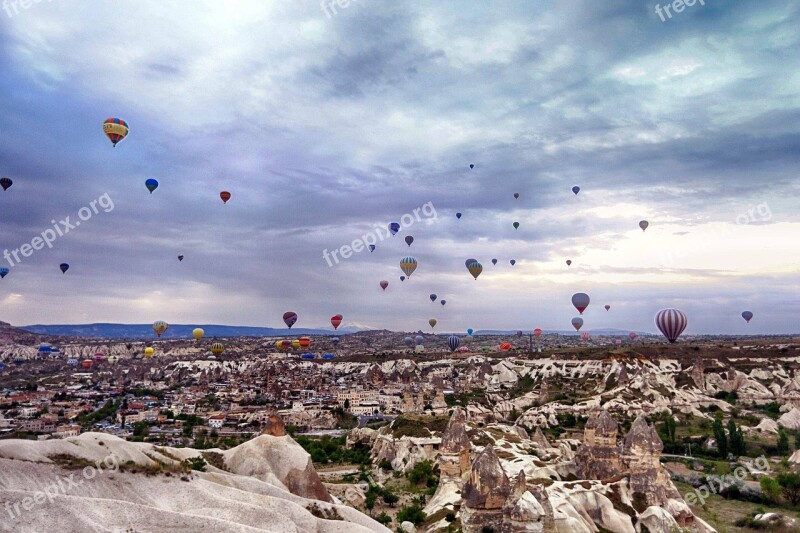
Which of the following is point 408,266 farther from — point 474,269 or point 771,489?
point 771,489

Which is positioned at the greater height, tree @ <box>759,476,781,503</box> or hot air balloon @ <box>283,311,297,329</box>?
hot air balloon @ <box>283,311,297,329</box>

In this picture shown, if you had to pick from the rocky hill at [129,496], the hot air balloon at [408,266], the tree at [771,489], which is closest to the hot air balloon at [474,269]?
the hot air balloon at [408,266]

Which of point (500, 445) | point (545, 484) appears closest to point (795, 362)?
point (500, 445)

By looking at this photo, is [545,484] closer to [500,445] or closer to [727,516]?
[500,445]

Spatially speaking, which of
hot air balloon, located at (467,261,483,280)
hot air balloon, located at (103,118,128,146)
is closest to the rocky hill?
hot air balloon, located at (103,118,128,146)

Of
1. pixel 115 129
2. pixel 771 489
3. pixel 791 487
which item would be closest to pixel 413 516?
pixel 771 489

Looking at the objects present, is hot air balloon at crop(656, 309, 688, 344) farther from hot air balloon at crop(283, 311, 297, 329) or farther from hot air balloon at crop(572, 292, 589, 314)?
hot air balloon at crop(283, 311, 297, 329)

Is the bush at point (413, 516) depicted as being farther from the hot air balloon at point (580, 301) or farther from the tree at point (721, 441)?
the hot air balloon at point (580, 301)
